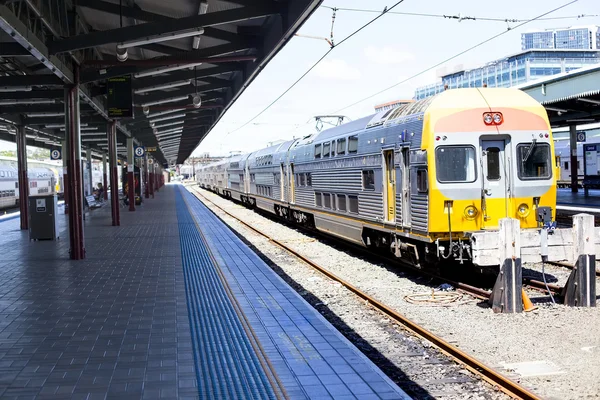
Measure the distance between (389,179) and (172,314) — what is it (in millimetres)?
5580

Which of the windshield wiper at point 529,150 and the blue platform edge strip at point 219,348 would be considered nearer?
the blue platform edge strip at point 219,348

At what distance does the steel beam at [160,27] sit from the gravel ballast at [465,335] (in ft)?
16.4

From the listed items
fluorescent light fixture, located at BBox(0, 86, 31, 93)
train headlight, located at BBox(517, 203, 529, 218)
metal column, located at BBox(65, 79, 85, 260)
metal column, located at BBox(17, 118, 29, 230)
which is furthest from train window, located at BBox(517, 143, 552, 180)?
metal column, located at BBox(17, 118, 29, 230)

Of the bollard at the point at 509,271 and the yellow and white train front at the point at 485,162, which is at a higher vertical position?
the yellow and white train front at the point at 485,162

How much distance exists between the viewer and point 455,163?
430 inches

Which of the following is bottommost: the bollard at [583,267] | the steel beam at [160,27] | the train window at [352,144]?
the bollard at [583,267]

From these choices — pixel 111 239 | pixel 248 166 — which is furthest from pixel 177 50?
pixel 248 166

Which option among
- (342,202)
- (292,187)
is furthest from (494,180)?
(292,187)

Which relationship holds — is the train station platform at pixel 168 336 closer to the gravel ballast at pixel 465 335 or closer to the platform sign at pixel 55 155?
the gravel ballast at pixel 465 335

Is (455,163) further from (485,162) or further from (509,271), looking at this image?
A: (509,271)

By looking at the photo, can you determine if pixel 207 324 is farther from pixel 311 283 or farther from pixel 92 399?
pixel 311 283

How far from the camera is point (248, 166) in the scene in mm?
33969

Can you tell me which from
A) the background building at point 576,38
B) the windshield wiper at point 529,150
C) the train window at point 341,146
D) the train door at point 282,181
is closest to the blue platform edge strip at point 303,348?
the windshield wiper at point 529,150

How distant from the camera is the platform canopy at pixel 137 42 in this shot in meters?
11.4
